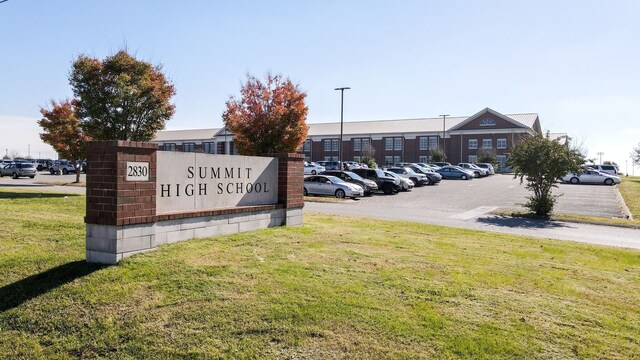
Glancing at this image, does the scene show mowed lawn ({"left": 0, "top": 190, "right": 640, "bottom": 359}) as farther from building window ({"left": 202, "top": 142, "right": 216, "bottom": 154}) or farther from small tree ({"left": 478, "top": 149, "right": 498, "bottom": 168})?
building window ({"left": 202, "top": 142, "right": 216, "bottom": 154})

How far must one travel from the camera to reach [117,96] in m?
21.9

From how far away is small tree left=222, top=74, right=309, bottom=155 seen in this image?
30.8 m

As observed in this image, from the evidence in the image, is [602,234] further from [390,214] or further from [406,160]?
[406,160]

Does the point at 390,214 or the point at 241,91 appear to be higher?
the point at 241,91

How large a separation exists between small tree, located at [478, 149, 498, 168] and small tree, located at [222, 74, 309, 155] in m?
42.8

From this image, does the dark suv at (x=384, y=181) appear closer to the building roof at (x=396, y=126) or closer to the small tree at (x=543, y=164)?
the small tree at (x=543, y=164)

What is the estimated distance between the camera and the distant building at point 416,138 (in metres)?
71.1

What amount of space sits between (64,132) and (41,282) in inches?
1160

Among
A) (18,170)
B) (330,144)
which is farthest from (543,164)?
(330,144)

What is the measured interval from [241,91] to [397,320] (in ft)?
103

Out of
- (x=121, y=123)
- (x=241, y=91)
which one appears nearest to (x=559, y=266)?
(x=121, y=123)

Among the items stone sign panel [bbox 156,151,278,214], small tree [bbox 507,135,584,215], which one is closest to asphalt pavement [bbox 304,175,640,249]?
small tree [bbox 507,135,584,215]

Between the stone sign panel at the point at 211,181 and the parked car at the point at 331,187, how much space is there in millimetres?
15872

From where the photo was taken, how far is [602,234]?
567 inches
